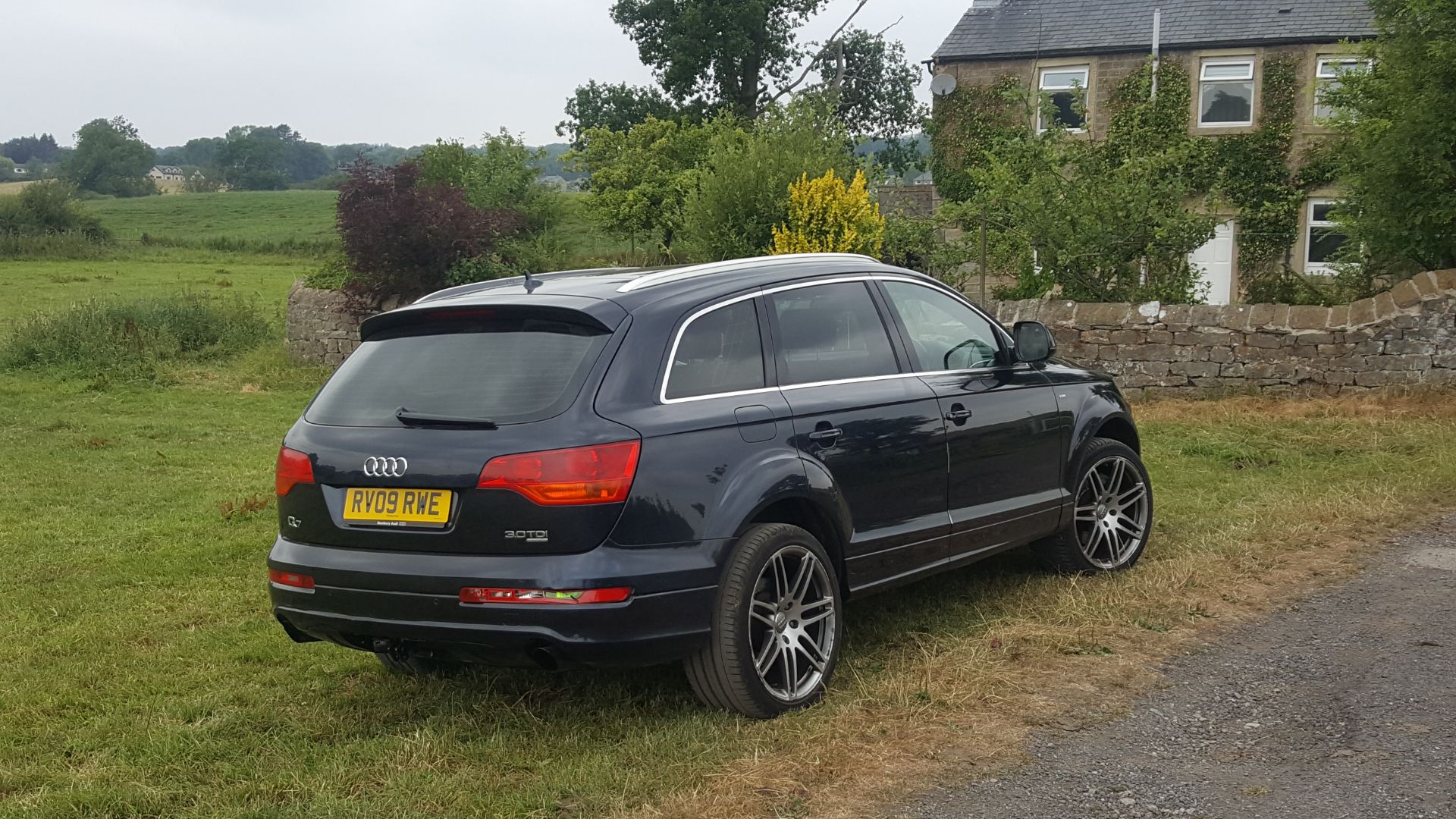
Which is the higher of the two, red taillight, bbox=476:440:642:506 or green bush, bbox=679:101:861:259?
green bush, bbox=679:101:861:259

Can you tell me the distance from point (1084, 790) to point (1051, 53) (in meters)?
27.9

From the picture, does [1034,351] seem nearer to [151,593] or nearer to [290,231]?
[151,593]

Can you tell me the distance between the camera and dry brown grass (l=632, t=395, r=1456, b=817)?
14.2 feet

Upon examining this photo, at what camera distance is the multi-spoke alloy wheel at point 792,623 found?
194 inches

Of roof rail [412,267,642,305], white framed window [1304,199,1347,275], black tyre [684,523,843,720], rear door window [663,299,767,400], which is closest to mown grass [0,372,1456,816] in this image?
black tyre [684,523,843,720]

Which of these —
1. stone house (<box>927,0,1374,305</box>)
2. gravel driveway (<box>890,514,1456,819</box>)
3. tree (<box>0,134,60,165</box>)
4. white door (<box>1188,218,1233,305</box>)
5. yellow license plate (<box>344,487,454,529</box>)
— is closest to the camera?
gravel driveway (<box>890,514,1456,819</box>)

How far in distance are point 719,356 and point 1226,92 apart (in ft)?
88.0

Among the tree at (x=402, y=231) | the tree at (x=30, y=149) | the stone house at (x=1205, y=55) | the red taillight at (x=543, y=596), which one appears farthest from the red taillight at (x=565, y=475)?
the tree at (x=30, y=149)

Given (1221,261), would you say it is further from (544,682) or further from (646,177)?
(544,682)

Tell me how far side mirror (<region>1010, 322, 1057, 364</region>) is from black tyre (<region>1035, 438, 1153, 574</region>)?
65 centimetres

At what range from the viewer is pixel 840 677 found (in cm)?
539

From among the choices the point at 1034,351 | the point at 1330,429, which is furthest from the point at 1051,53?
the point at 1034,351

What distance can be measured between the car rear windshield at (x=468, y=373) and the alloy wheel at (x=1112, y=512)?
322 cm

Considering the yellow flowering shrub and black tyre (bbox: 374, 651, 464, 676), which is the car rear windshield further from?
the yellow flowering shrub
